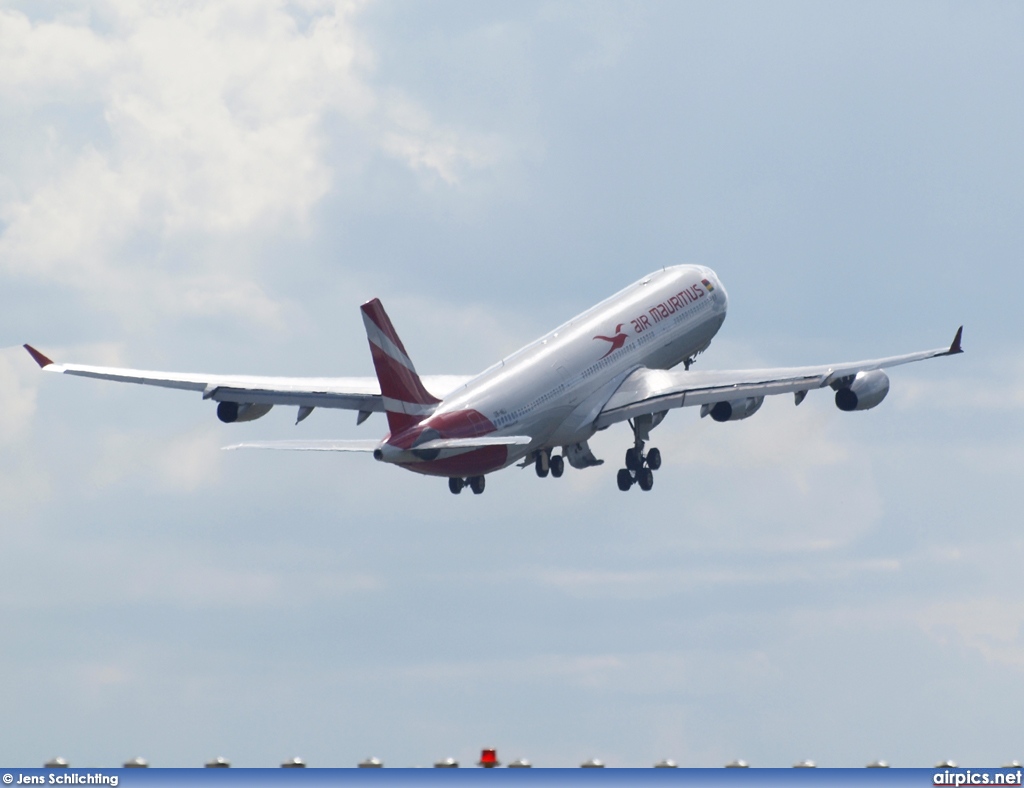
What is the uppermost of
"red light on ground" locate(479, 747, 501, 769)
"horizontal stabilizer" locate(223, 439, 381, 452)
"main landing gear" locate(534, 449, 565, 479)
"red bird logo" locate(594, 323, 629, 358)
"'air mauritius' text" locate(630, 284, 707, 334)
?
"'air mauritius' text" locate(630, 284, 707, 334)

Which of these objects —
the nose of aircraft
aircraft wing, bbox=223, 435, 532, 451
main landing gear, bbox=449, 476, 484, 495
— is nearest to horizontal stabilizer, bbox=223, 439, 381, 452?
aircraft wing, bbox=223, 435, 532, 451

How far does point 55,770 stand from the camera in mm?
63219

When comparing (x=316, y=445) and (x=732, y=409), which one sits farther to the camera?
(x=732, y=409)

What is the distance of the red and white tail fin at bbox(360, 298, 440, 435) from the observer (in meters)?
86.7

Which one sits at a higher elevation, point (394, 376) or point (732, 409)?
point (732, 409)

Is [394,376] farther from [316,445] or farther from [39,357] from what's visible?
[39,357]

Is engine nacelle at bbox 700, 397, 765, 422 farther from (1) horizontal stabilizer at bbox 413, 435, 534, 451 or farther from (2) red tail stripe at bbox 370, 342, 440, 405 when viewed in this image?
(2) red tail stripe at bbox 370, 342, 440, 405

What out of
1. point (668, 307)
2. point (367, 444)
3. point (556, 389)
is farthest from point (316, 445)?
point (668, 307)

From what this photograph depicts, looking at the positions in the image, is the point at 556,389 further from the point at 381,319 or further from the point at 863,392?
the point at 863,392

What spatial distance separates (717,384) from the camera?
96188mm

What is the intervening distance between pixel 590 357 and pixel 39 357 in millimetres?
23611

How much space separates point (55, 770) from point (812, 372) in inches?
1629

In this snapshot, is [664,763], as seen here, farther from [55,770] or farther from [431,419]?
[431,419]

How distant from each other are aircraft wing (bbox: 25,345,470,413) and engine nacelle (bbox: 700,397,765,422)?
37.8 ft
